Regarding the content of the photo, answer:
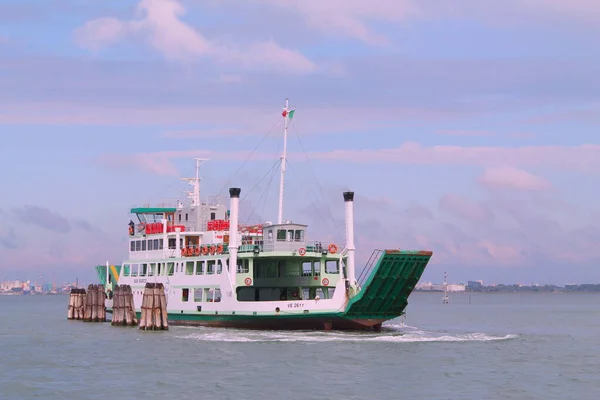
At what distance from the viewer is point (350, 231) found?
5375 cm

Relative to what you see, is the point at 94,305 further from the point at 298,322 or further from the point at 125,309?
the point at 298,322

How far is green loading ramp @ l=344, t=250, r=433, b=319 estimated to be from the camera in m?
49.1

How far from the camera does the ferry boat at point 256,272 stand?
51.0 meters

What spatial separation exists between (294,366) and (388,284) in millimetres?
12062

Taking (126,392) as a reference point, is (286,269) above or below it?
above

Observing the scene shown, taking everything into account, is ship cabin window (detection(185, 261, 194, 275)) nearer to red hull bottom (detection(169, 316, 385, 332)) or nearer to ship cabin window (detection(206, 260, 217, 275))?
ship cabin window (detection(206, 260, 217, 275))

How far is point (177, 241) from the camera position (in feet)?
202

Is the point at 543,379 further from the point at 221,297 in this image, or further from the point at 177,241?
the point at 177,241

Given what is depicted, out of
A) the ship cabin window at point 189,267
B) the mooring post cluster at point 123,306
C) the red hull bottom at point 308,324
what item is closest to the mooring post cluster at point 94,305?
the mooring post cluster at point 123,306

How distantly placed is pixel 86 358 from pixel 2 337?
57.3 ft

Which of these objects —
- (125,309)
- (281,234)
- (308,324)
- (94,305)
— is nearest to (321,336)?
(308,324)

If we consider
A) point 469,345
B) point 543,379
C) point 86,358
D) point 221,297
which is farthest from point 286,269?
point 543,379

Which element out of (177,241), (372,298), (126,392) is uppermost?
(177,241)

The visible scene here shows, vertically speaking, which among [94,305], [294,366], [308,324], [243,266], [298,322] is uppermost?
[243,266]
